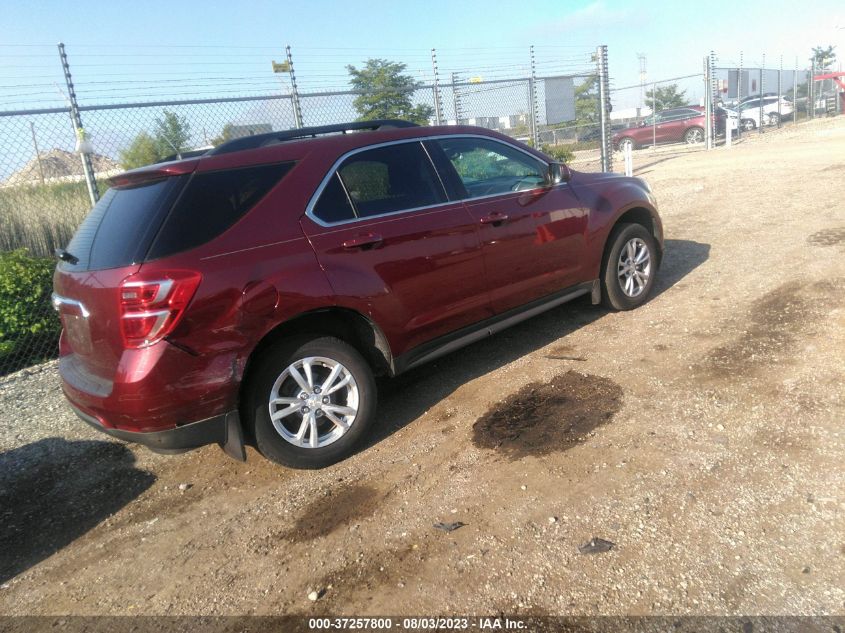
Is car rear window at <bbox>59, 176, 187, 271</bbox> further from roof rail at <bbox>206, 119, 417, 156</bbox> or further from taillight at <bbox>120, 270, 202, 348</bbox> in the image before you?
roof rail at <bbox>206, 119, 417, 156</bbox>

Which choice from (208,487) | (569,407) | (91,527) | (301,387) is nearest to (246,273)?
(301,387)

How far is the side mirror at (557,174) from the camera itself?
4.86 metres

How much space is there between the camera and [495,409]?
4086 mm

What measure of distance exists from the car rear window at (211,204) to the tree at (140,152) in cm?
494

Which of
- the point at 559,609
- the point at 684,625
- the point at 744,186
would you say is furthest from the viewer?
the point at 744,186

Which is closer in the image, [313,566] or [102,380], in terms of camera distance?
[313,566]

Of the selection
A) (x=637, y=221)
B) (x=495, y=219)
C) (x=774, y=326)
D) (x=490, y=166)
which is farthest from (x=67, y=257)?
(x=774, y=326)

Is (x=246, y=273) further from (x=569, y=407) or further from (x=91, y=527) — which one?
(x=569, y=407)

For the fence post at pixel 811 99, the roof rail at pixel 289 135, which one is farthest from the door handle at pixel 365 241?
the fence post at pixel 811 99

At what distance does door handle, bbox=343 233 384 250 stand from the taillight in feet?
3.06

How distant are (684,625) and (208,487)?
2624 millimetres

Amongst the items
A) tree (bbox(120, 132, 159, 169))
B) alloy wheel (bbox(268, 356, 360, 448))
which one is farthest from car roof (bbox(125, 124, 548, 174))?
tree (bbox(120, 132, 159, 169))

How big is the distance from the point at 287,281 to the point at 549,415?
69.9 inches

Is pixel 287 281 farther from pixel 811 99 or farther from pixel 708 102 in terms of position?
pixel 811 99
